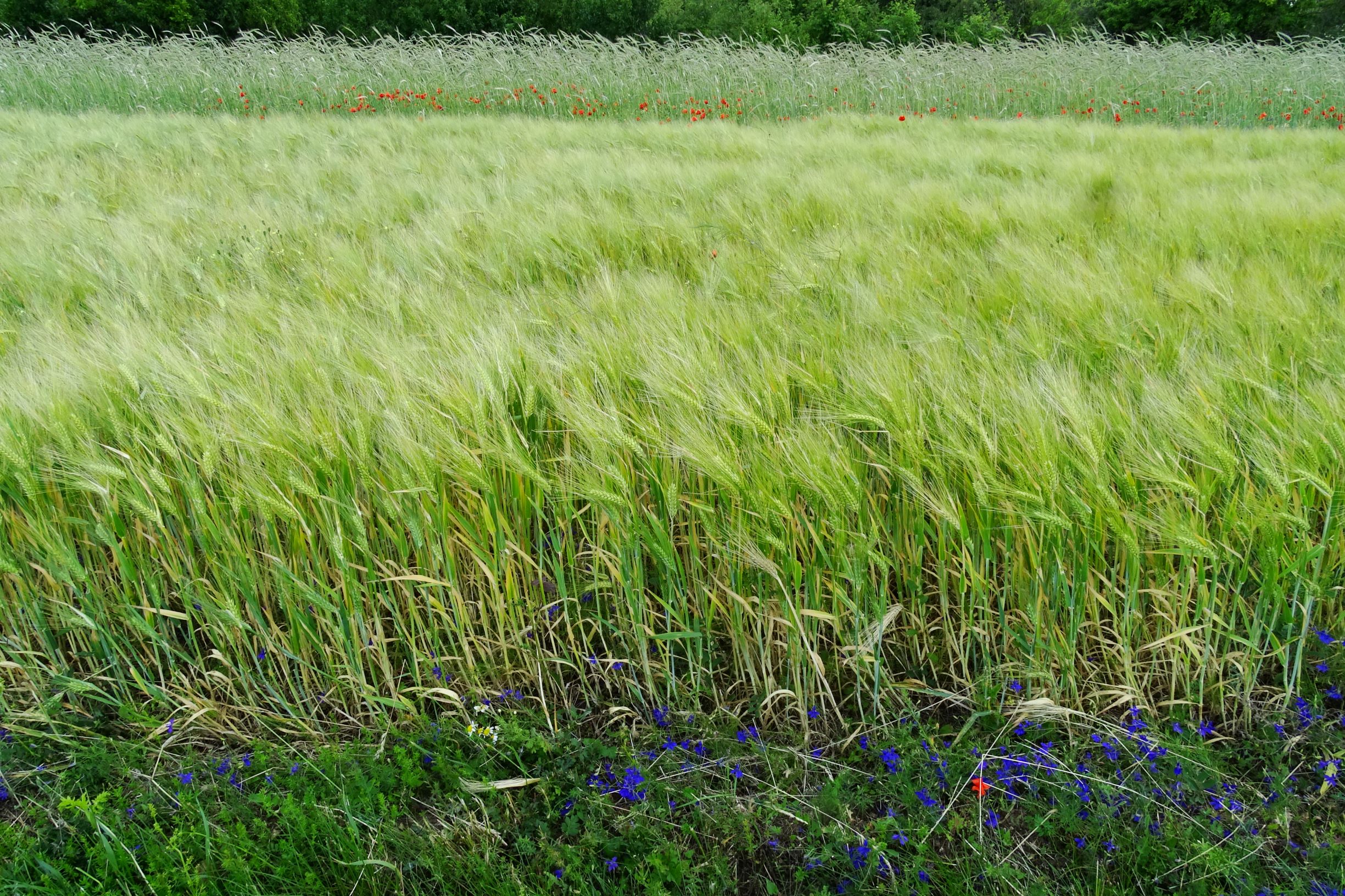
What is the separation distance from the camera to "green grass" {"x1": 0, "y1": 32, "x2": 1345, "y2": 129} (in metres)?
8.55

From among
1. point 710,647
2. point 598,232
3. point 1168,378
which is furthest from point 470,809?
point 598,232

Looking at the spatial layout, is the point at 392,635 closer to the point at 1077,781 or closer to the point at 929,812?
the point at 929,812

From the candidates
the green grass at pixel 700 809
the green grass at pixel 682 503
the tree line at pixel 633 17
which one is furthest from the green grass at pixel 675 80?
the green grass at pixel 700 809

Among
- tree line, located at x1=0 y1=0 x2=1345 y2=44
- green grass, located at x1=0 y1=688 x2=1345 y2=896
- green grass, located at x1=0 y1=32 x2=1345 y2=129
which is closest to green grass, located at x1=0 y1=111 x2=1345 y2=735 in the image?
green grass, located at x1=0 y1=688 x2=1345 y2=896

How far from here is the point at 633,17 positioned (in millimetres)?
18578

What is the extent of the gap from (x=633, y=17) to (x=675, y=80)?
10820 mm

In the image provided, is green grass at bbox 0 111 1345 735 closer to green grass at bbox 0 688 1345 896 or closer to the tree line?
green grass at bbox 0 688 1345 896

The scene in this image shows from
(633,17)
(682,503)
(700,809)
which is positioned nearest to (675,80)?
(682,503)

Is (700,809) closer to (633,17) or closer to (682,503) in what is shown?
(682,503)

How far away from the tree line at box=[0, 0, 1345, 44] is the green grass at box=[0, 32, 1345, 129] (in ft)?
25.1

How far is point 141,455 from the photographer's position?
1.40 meters

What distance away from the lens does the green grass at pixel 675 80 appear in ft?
28.1

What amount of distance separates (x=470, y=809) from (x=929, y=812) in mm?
669

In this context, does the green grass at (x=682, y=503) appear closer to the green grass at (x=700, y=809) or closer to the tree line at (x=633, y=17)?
the green grass at (x=700, y=809)
